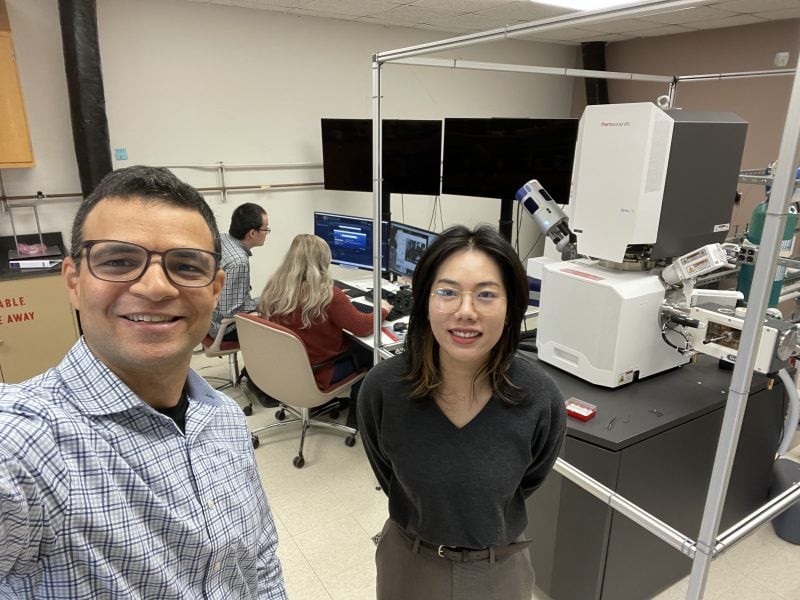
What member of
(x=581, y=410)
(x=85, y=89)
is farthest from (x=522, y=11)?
(x=581, y=410)

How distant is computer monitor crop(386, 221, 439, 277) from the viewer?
118 inches

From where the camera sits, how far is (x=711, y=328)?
150cm

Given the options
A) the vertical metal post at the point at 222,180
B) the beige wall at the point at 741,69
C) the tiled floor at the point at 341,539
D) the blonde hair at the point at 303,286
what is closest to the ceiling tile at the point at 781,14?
the beige wall at the point at 741,69

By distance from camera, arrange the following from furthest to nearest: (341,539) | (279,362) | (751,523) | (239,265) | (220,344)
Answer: (220,344), (239,265), (279,362), (341,539), (751,523)

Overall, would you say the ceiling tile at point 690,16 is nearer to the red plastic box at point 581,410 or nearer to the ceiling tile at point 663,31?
the ceiling tile at point 663,31

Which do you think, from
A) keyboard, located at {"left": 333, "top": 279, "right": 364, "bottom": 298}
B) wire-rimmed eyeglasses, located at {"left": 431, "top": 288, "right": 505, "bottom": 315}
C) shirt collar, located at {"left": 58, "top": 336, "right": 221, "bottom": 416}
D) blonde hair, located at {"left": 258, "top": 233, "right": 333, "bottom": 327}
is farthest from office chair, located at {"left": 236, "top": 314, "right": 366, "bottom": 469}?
shirt collar, located at {"left": 58, "top": 336, "right": 221, "bottom": 416}

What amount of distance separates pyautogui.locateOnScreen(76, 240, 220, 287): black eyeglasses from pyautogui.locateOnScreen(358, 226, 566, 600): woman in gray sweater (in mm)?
522

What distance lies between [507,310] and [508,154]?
274cm

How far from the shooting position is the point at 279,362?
250cm

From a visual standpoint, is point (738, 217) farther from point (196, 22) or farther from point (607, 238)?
point (196, 22)

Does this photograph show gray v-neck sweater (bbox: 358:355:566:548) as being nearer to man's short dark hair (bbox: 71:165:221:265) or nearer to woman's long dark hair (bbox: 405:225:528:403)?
woman's long dark hair (bbox: 405:225:528:403)

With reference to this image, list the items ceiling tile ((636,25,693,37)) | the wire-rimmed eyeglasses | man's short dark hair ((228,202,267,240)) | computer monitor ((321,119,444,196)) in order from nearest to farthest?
the wire-rimmed eyeglasses < man's short dark hair ((228,202,267,240)) < computer monitor ((321,119,444,196)) < ceiling tile ((636,25,693,37))

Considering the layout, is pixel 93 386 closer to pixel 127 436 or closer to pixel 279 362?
pixel 127 436

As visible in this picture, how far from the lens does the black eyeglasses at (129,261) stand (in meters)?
0.73
